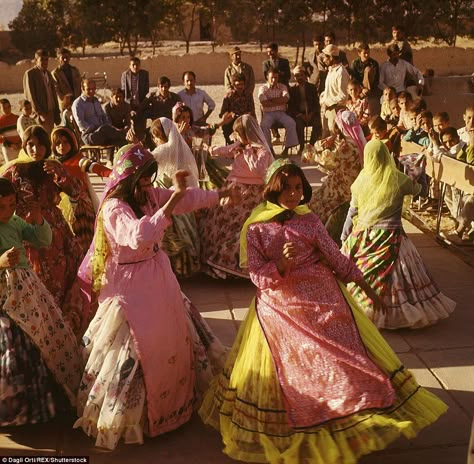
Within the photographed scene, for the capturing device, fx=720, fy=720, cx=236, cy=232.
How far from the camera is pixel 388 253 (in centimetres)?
571

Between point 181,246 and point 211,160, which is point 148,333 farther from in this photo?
point 211,160

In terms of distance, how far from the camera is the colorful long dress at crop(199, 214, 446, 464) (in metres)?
3.64

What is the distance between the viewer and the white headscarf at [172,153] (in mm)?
6938

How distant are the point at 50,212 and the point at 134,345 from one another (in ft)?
6.18

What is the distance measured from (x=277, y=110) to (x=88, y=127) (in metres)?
3.15

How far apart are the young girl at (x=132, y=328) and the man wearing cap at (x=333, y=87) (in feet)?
25.2

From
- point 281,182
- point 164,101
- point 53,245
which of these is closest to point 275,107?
point 164,101

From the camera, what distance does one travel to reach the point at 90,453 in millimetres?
4137

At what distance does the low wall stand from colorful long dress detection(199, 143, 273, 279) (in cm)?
1853

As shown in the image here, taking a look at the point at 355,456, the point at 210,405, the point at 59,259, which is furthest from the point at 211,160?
the point at 355,456

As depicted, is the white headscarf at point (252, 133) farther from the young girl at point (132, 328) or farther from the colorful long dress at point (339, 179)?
the young girl at point (132, 328)

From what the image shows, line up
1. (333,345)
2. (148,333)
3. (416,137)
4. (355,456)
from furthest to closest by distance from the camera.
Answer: (416,137), (148,333), (333,345), (355,456)

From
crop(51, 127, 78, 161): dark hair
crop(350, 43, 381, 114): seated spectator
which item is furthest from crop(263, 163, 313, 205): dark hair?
crop(350, 43, 381, 114): seated spectator

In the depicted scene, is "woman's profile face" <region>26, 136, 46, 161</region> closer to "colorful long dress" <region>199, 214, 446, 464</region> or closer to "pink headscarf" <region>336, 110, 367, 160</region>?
"colorful long dress" <region>199, 214, 446, 464</region>
